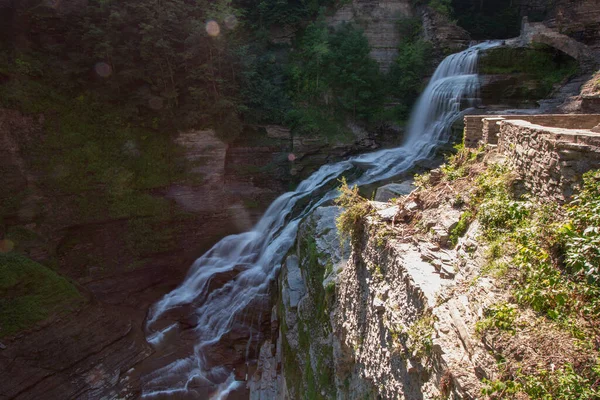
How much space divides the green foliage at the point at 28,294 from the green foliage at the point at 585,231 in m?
10.6

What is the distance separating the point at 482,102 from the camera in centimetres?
1266

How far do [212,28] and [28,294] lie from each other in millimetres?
10595

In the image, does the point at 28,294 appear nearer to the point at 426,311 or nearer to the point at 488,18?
the point at 426,311

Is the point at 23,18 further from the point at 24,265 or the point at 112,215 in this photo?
the point at 24,265

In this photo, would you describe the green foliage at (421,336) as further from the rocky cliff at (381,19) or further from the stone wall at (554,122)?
the rocky cliff at (381,19)

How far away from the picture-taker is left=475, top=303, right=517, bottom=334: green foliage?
2.50m

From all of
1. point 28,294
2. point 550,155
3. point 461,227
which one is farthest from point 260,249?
point 550,155

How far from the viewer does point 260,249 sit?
39.3 ft

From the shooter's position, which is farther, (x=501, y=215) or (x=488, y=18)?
(x=488, y=18)

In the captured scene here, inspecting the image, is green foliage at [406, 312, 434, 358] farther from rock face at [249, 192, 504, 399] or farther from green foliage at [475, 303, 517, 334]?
green foliage at [475, 303, 517, 334]

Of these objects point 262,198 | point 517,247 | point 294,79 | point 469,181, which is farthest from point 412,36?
point 517,247

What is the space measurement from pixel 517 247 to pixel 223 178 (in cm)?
1269

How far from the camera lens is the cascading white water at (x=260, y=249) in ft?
30.3

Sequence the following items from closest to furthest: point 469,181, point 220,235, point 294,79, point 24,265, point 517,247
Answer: point 517,247
point 469,181
point 24,265
point 220,235
point 294,79
